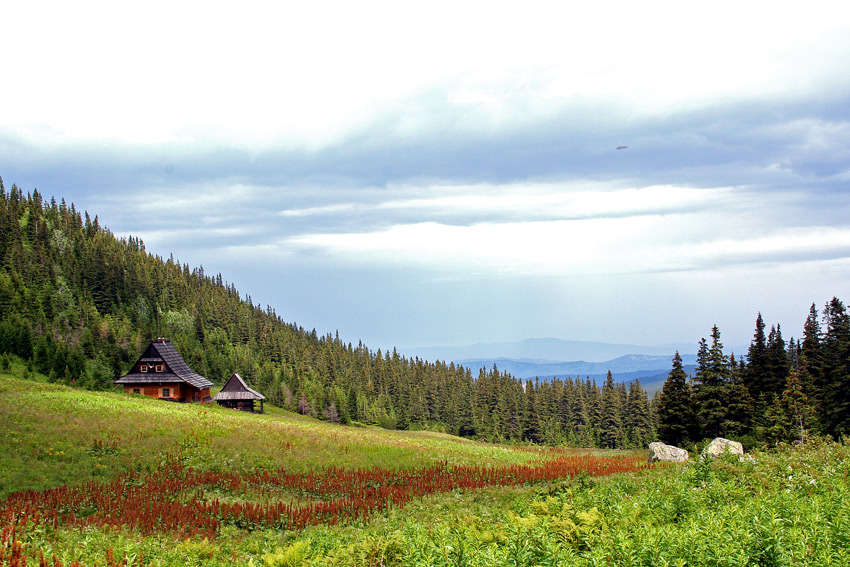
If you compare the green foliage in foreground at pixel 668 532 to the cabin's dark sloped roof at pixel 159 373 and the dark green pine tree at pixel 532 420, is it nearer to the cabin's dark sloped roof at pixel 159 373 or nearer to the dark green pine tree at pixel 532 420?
the cabin's dark sloped roof at pixel 159 373

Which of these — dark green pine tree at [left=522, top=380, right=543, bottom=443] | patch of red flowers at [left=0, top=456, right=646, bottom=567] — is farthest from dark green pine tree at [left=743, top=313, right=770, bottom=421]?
dark green pine tree at [left=522, top=380, right=543, bottom=443]

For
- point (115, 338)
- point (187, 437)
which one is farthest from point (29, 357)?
point (187, 437)

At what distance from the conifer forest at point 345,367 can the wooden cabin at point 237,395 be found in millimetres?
14462

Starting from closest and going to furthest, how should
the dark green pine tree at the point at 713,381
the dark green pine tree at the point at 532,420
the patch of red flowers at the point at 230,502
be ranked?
the patch of red flowers at the point at 230,502 < the dark green pine tree at the point at 713,381 < the dark green pine tree at the point at 532,420

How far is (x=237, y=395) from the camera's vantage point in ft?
240

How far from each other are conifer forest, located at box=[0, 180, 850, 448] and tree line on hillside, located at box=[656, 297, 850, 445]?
0.18m

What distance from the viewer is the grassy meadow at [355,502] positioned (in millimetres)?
9523

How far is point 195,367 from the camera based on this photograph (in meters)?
110

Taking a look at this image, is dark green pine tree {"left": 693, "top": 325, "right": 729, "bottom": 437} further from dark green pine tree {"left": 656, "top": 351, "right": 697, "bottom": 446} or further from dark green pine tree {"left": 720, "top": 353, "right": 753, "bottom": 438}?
dark green pine tree {"left": 656, "top": 351, "right": 697, "bottom": 446}

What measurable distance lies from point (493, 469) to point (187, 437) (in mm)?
18225

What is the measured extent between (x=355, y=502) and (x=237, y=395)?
5770 cm

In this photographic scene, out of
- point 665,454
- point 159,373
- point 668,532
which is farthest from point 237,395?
point 668,532

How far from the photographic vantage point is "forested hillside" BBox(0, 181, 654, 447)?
93.3m

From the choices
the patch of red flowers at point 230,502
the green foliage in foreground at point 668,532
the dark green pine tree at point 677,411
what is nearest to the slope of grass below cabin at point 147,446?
the patch of red flowers at point 230,502
